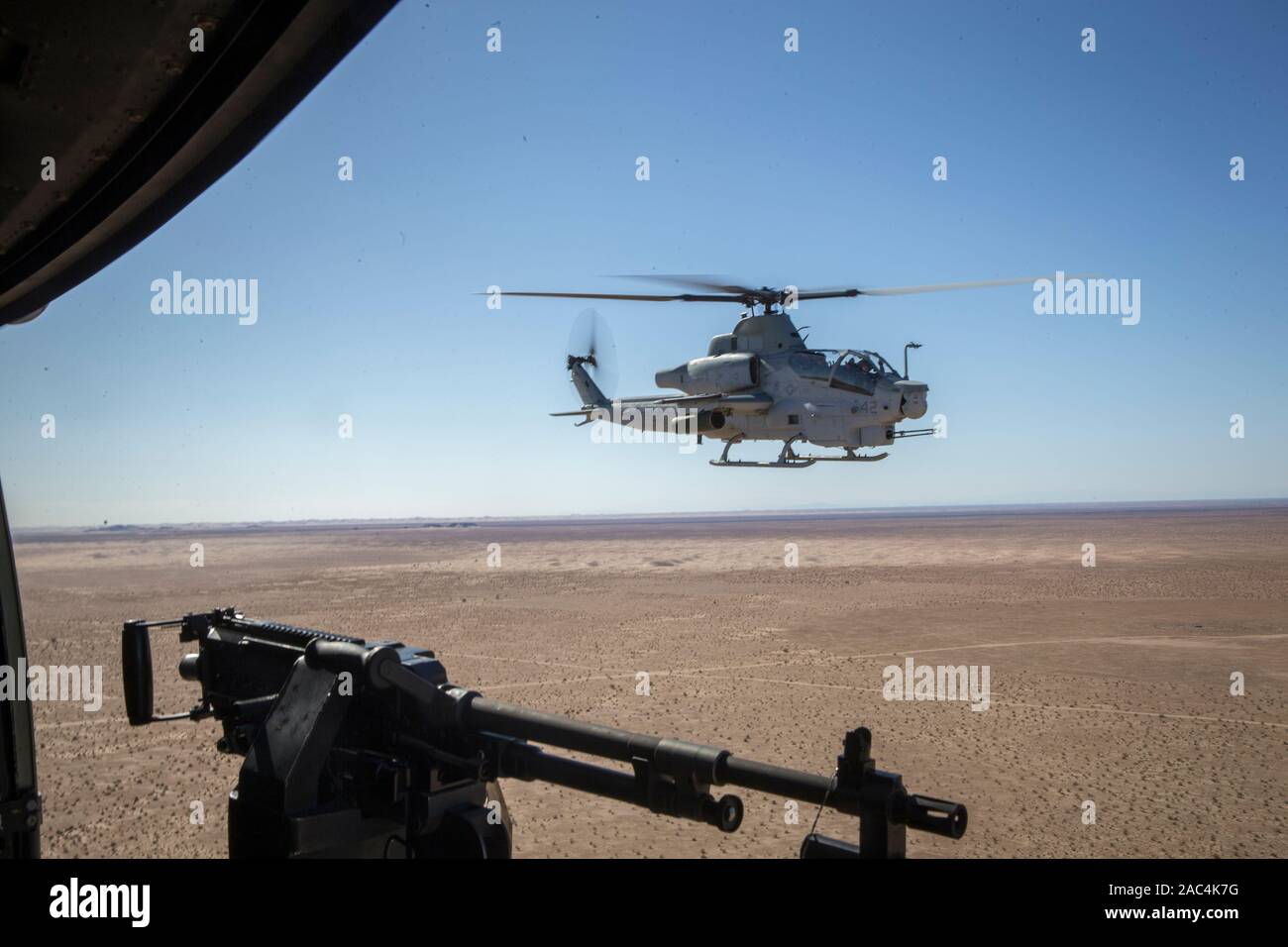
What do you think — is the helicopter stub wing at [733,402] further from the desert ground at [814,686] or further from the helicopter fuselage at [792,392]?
the desert ground at [814,686]

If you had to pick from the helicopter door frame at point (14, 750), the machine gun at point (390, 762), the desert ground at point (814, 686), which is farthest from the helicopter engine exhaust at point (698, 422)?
the helicopter door frame at point (14, 750)

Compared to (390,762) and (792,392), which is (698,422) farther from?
(390,762)

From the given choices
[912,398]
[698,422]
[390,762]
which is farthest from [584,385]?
[390,762]

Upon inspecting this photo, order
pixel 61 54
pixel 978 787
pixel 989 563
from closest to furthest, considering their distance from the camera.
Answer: pixel 61 54 → pixel 978 787 → pixel 989 563

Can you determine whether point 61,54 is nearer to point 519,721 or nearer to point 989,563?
point 519,721
